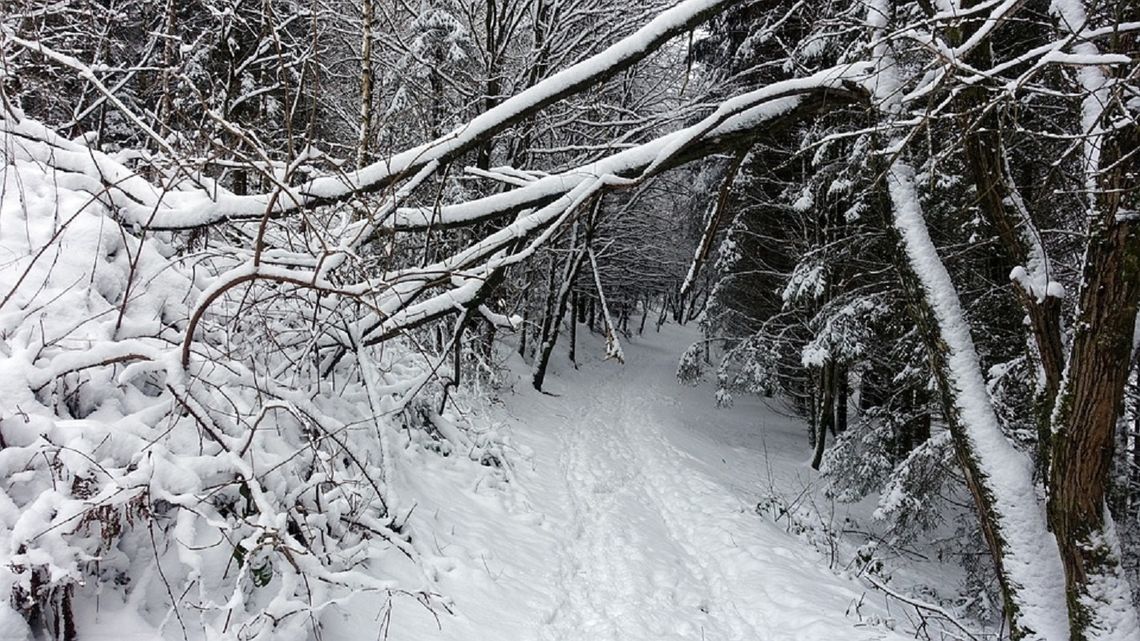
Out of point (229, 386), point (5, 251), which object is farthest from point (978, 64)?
point (5, 251)

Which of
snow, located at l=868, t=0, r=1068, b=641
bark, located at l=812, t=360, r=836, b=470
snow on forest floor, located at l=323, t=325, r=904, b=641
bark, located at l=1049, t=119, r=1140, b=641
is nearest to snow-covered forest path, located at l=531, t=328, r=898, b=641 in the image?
snow on forest floor, located at l=323, t=325, r=904, b=641

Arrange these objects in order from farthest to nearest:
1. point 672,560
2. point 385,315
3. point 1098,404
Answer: point 672,560 → point 1098,404 → point 385,315

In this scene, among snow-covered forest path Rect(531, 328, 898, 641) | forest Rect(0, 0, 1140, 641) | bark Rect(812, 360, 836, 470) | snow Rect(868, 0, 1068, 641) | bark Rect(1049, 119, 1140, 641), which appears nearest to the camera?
forest Rect(0, 0, 1140, 641)

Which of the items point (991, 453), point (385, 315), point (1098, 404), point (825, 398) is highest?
point (1098, 404)

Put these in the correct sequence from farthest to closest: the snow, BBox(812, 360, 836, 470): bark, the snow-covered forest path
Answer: BBox(812, 360, 836, 470): bark, the snow-covered forest path, the snow

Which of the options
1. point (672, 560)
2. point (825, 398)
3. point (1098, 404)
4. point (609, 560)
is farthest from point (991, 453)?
point (825, 398)

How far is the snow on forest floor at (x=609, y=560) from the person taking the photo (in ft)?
14.1

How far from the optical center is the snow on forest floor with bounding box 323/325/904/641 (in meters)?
4.29

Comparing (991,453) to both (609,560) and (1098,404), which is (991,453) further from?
(609,560)

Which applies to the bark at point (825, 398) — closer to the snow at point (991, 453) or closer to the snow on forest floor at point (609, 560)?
the snow on forest floor at point (609, 560)

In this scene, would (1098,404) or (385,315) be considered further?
(1098,404)

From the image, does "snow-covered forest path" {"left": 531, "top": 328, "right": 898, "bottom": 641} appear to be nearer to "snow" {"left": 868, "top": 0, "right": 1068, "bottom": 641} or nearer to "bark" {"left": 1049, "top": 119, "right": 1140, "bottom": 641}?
"snow" {"left": 868, "top": 0, "right": 1068, "bottom": 641}

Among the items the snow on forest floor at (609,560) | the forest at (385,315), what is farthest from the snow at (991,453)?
the snow on forest floor at (609,560)

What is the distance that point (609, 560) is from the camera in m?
5.94
